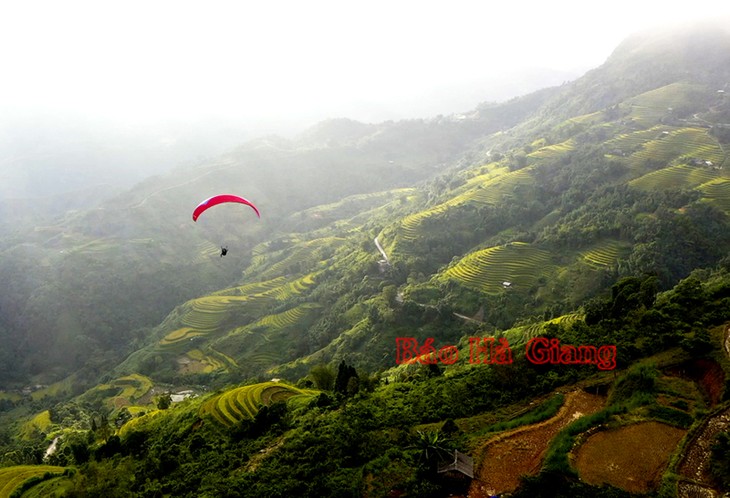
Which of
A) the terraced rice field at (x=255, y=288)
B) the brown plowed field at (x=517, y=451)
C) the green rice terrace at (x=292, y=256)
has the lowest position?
the terraced rice field at (x=255, y=288)

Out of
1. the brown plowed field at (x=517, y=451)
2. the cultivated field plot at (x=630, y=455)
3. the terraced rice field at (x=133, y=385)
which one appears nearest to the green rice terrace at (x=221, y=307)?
the terraced rice field at (x=133, y=385)

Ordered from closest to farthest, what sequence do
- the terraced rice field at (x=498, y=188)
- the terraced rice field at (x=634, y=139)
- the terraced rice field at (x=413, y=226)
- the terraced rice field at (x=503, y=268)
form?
the terraced rice field at (x=503, y=268) < the terraced rice field at (x=413, y=226) < the terraced rice field at (x=498, y=188) < the terraced rice field at (x=634, y=139)

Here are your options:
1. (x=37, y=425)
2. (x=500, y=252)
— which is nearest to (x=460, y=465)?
(x=500, y=252)

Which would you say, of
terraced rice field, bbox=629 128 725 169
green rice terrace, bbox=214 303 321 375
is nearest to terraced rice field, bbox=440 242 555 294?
green rice terrace, bbox=214 303 321 375

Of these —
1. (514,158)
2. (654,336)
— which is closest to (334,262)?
(514,158)

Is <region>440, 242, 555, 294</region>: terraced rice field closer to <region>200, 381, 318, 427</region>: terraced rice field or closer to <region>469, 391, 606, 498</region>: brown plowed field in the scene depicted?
<region>200, 381, 318, 427</region>: terraced rice field

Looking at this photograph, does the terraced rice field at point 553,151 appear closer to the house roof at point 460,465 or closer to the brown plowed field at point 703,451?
the brown plowed field at point 703,451
